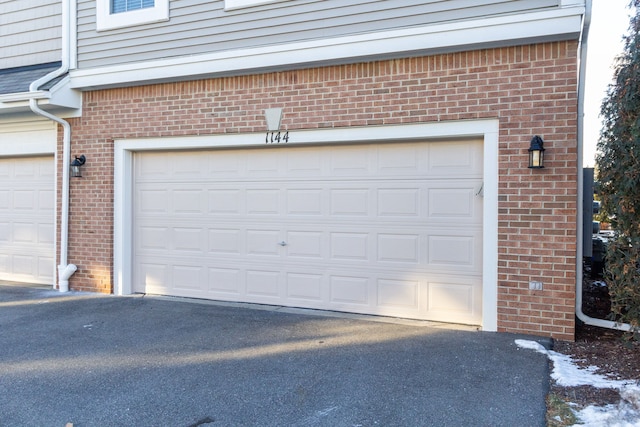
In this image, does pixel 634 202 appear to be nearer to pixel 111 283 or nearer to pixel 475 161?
pixel 475 161

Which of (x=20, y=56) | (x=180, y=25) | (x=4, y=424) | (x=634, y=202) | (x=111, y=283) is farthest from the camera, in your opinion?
(x=20, y=56)

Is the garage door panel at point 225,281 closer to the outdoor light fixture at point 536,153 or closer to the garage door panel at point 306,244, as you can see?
the garage door panel at point 306,244

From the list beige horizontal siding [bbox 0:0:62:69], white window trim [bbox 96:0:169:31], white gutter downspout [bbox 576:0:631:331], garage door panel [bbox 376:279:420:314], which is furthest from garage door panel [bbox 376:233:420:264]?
beige horizontal siding [bbox 0:0:62:69]

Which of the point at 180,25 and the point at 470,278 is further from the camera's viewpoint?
the point at 180,25

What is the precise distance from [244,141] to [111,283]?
3.04 m

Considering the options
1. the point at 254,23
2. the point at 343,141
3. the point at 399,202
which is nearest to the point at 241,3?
the point at 254,23

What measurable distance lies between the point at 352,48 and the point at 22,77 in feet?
18.4

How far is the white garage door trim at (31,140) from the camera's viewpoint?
8297 mm

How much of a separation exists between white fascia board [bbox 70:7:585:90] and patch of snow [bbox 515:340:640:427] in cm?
325

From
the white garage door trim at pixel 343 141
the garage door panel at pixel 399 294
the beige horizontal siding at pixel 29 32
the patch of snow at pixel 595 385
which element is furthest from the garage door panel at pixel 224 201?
the patch of snow at pixel 595 385

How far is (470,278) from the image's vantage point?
596 cm

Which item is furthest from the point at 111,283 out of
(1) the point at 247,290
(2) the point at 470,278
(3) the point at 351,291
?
(2) the point at 470,278

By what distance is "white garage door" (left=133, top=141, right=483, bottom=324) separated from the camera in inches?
238

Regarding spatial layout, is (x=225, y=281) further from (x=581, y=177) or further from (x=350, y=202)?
(x=581, y=177)
